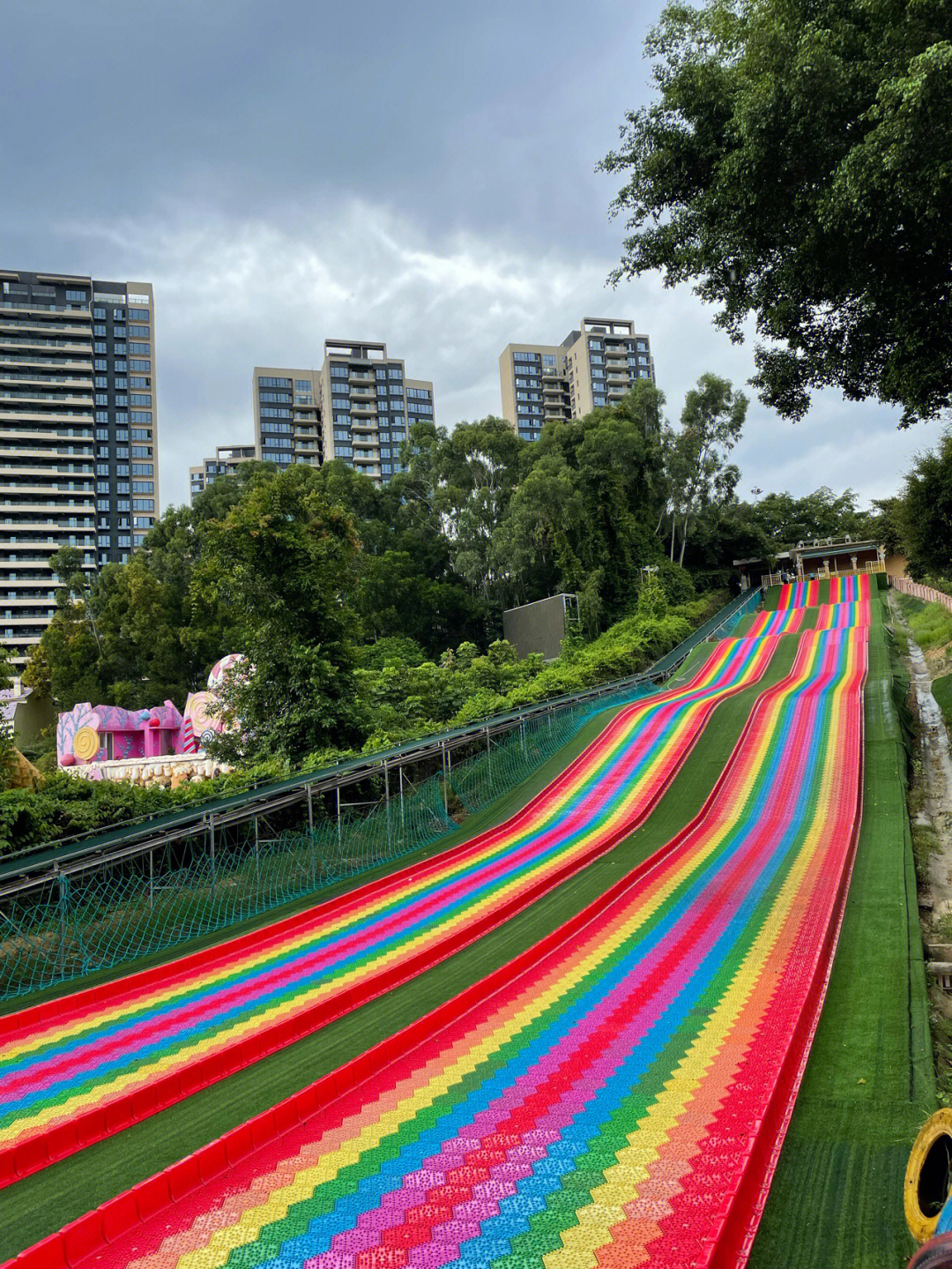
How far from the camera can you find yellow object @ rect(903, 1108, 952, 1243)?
9.31ft

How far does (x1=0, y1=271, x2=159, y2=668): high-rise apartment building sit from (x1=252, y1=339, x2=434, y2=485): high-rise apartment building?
10.5 m

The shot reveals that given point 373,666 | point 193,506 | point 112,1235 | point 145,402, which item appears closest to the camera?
point 112,1235

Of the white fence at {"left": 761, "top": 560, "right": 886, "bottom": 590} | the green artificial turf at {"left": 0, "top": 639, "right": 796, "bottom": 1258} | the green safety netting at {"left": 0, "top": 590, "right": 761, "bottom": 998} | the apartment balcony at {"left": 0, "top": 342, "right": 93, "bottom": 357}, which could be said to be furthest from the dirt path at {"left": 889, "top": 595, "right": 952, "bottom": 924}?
the apartment balcony at {"left": 0, "top": 342, "right": 93, "bottom": 357}

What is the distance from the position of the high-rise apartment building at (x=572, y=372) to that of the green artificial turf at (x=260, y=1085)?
254 ft

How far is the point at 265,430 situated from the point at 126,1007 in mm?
79352

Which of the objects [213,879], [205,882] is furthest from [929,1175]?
[205,882]

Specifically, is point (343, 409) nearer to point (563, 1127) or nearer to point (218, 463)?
point (218, 463)

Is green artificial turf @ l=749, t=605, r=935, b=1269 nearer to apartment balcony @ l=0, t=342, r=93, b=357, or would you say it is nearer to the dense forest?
the dense forest

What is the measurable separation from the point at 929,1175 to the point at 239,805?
7919mm

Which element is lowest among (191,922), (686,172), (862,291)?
(191,922)

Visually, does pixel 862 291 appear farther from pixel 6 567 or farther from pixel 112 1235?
pixel 6 567

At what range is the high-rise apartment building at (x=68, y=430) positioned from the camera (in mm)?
69812

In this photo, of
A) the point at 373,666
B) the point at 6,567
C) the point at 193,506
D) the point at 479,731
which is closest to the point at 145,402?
the point at 6,567

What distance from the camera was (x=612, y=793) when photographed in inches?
503
